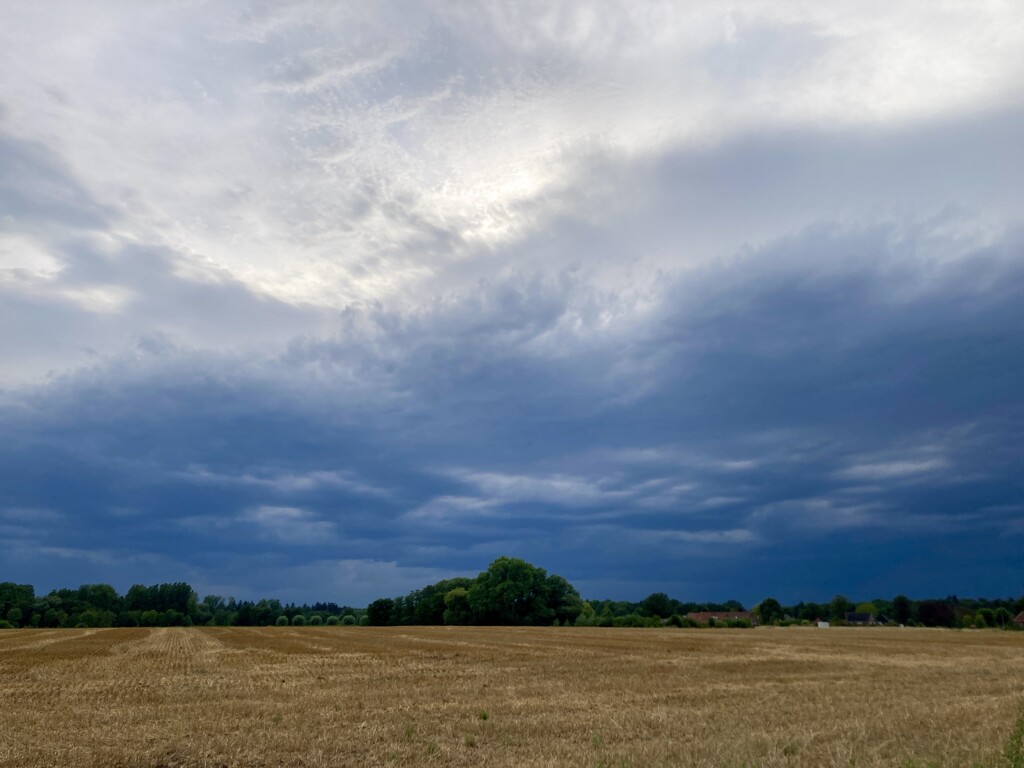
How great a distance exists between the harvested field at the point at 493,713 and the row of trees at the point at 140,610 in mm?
129874

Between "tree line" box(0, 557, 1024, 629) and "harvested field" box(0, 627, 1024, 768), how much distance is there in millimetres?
89077

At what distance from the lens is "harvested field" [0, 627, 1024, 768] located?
12508 mm

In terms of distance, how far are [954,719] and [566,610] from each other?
107 meters

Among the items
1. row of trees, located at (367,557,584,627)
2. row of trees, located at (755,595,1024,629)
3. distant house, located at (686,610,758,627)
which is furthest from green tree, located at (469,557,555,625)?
row of trees, located at (755,595,1024,629)

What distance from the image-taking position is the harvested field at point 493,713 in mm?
12508

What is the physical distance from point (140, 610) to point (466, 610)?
85098 mm

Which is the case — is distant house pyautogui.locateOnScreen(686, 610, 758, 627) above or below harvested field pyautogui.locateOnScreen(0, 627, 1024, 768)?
above

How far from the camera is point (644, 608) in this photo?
520ft

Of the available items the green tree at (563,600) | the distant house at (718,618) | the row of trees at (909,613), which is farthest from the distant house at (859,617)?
the green tree at (563,600)

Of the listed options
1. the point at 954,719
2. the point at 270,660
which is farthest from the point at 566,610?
the point at 954,719

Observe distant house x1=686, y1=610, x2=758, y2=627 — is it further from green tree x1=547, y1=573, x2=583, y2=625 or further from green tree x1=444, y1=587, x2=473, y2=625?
green tree x1=444, y1=587, x2=473, y2=625

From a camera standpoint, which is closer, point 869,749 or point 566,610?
point 869,749

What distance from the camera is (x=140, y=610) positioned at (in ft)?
542

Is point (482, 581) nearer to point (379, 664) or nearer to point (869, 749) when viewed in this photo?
point (379, 664)
